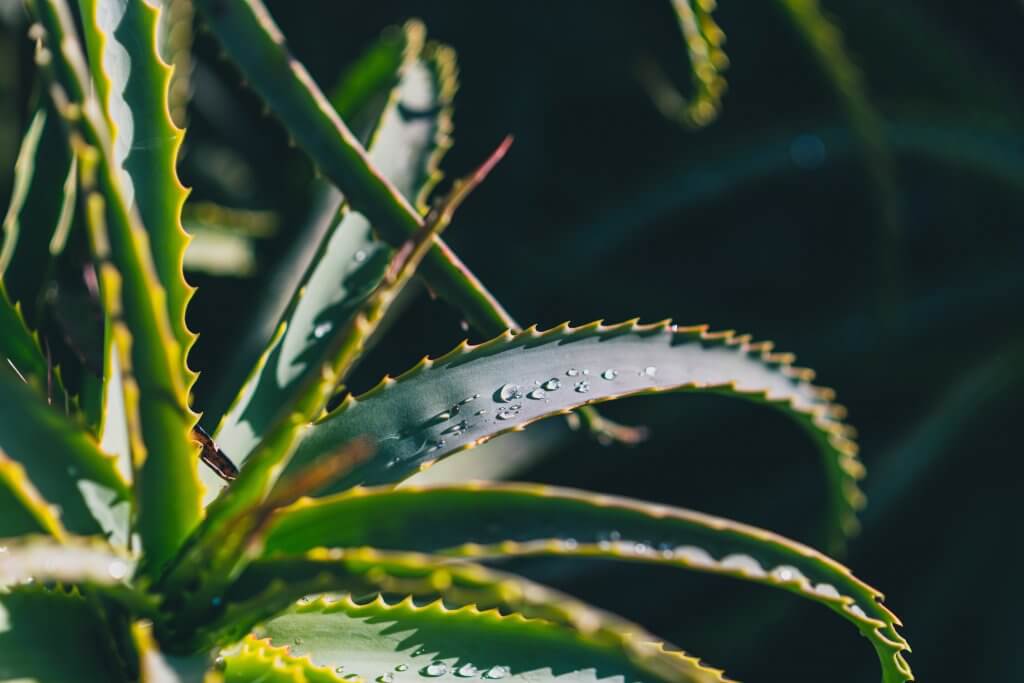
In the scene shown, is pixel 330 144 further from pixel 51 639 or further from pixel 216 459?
pixel 51 639

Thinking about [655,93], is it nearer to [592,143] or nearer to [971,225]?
[592,143]

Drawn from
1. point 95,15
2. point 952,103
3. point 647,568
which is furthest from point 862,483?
point 95,15

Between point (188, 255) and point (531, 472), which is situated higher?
point (188, 255)

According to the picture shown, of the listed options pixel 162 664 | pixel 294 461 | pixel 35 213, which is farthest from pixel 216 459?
pixel 35 213

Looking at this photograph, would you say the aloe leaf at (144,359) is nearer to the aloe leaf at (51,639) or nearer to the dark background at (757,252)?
the aloe leaf at (51,639)

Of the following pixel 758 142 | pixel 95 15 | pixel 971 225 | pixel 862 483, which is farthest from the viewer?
pixel 971 225

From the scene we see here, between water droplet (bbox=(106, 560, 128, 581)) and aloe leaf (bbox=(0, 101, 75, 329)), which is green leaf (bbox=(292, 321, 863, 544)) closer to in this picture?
water droplet (bbox=(106, 560, 128, 581))

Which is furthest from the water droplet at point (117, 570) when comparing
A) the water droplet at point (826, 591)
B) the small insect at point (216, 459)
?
the water droplet at point (826, 591)
